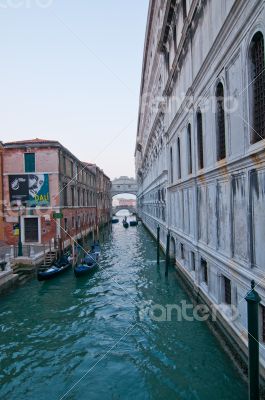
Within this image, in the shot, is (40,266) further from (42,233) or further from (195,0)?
(195,0)

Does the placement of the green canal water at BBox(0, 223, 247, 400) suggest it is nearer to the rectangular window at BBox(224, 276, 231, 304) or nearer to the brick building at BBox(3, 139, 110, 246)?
the rectangular window at BBox(224, 276, 231, 304)

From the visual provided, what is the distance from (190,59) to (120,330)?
9634 millimetres

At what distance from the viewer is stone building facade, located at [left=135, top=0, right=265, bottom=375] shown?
570 centimetres

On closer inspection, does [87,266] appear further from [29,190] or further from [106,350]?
[29,190]

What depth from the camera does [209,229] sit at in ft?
29.7

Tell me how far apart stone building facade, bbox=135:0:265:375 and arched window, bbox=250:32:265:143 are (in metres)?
0.02

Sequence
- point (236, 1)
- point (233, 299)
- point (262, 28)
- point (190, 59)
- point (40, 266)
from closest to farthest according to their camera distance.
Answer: point (262, 28) → point (236, 1) → point (233, 299) → point (190, 59) → point (40, 266)

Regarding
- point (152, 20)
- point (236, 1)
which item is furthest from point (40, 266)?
point (152, 20)

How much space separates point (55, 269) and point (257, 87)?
13473 mm

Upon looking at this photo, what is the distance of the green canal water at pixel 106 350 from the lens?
253 inches

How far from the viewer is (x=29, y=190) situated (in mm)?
22000

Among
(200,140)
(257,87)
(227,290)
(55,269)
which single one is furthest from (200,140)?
(55,269)

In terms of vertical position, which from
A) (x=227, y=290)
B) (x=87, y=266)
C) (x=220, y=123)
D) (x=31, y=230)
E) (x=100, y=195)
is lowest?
(x=87, y=266)

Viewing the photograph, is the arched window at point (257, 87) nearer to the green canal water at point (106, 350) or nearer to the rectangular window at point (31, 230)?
the green canal water at point (106, 350)
